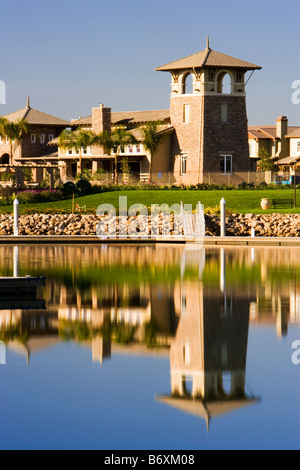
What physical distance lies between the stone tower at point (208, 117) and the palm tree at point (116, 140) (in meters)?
3.98

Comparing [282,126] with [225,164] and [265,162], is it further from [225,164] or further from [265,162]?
[225,164]

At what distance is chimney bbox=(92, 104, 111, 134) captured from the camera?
71.4 m

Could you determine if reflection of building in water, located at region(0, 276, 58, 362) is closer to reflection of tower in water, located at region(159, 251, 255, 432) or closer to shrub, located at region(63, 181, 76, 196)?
reflection of tower in water, located at region(159, 251, 255, 432)

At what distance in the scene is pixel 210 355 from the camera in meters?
12.3

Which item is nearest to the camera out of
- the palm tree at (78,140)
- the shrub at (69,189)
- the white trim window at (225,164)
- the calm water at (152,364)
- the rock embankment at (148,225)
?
the calm water at (152,364)

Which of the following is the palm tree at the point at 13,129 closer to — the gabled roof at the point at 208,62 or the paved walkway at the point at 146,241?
the gabled roof at the point at 208,62

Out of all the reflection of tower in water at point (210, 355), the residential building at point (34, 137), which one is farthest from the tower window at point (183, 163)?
the reflection of tower in water at point (210, 355)

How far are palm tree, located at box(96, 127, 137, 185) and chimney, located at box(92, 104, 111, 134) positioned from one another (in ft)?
6.53

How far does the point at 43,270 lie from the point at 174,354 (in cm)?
1230

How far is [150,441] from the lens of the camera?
862 centimetres

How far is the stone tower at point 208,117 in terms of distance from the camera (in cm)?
6450
